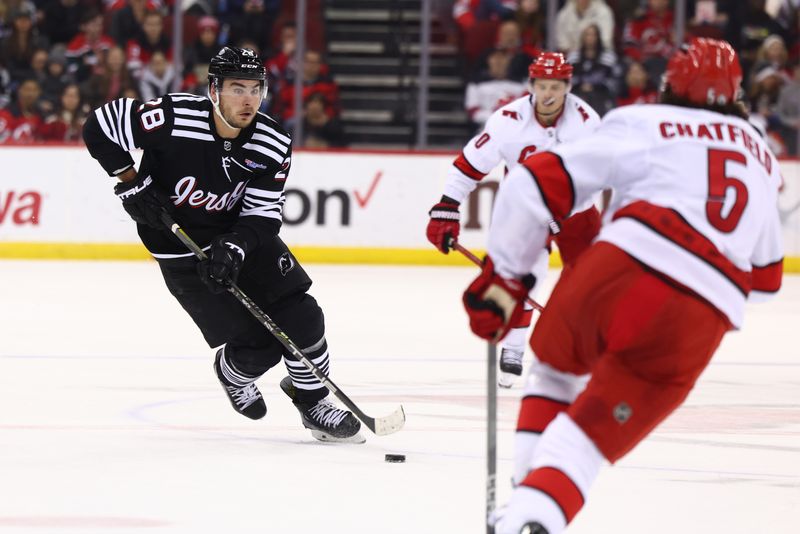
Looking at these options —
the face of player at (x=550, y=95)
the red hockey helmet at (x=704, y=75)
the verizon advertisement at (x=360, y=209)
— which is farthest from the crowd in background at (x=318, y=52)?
the red hockey helmet at (x=704, y=75)

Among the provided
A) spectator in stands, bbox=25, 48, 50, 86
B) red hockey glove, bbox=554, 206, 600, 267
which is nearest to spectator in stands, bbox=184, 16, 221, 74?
spectator in stands, bbox=25, 48, 50, 86

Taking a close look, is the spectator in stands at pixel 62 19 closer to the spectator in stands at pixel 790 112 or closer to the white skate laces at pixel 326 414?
the spectator in stands at pixel 790 112

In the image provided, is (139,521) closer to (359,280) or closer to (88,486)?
(88,486)

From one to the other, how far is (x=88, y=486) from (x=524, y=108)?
8.72 ft

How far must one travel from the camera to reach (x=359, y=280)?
31.4ft

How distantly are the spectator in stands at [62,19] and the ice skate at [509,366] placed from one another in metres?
6.87

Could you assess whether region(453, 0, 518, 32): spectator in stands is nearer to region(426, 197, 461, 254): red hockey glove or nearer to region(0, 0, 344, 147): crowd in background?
region(0, 0, 344, 147): crowd in background

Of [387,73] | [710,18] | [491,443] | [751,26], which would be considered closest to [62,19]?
[387,73]

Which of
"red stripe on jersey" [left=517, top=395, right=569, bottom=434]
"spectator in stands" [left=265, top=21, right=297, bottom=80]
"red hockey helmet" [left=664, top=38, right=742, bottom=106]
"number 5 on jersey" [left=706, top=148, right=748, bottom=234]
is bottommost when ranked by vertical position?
"spectator in stands" [left=265, top=21, right=297, bottom=80]

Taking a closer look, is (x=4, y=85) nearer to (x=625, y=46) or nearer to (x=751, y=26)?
(x=625, y=46)

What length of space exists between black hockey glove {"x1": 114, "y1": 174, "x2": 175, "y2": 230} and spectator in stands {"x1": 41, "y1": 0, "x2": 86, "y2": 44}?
7.63m

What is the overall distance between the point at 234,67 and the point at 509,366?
1.96 meters

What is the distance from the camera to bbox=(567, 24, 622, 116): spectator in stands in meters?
10.8

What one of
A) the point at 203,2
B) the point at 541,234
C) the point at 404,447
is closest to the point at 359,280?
the point at 203,2
